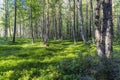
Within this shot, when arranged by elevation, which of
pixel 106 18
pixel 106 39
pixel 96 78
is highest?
pixel 106 18

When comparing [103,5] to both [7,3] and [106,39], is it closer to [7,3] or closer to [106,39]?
[106,39]

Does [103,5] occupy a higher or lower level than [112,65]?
higher

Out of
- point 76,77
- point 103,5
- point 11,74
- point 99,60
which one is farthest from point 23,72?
point 103,5

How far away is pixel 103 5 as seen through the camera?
48.2 ft

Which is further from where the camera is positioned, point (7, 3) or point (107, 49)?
point (7, 3)

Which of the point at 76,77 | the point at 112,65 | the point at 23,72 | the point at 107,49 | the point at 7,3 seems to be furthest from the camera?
the point at 7,3

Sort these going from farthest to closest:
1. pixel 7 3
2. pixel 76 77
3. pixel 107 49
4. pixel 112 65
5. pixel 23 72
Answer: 1. pixel 7 3
2. pixel 107 49
3. pixel 23 72
4. pixel 112 65
5. pixel 76 77

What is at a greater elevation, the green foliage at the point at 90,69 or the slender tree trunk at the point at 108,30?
the slender tree trunk at the point at 108,30

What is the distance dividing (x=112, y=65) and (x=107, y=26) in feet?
10.7

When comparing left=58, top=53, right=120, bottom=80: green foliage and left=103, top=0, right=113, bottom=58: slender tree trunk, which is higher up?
left=103, top=0, right=113, bottom=58: slender tree trunk

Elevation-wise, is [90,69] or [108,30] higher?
[108,30]

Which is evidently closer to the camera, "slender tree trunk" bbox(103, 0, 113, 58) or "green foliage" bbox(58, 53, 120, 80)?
"green foliage" bbox(58, 53, 120, 80)

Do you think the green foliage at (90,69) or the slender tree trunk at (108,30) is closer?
the green foliage at (90,69)

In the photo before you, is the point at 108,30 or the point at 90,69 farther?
the point at 108,30
